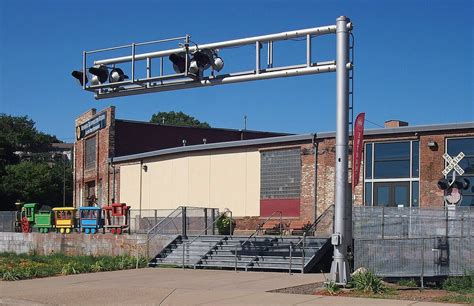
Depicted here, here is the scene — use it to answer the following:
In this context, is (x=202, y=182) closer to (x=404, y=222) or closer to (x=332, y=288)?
(x=404, y=222)

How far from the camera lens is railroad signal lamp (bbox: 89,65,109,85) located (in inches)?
799

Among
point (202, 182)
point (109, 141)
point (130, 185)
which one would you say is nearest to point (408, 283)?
point (202, 182)

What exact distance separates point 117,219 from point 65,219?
199 inches

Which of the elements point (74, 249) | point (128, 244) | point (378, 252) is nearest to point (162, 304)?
point (378, 252)

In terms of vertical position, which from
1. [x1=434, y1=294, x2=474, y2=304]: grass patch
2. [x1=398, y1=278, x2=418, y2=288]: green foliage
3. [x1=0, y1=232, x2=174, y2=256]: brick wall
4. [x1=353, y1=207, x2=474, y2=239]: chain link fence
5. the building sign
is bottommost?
[x1=0, y1=232, x2=174, y2=256]: brick wall

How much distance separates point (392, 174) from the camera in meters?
30.4

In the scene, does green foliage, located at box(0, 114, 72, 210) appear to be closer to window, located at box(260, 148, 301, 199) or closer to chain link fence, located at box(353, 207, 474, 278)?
window, located at box(260, 148, 301, 199)

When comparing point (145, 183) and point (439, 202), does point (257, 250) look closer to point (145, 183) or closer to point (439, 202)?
point (439, 202)

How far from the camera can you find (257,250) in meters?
24.1

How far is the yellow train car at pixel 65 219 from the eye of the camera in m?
38.2

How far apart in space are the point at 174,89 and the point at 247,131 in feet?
122

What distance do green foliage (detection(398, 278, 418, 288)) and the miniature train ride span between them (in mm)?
17743

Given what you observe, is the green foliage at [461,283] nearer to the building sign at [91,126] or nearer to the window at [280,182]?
the window at [280,182]

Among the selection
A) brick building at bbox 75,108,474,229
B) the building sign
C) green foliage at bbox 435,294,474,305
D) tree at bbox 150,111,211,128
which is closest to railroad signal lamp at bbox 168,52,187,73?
green foliage at bbox 435,294,474,305
